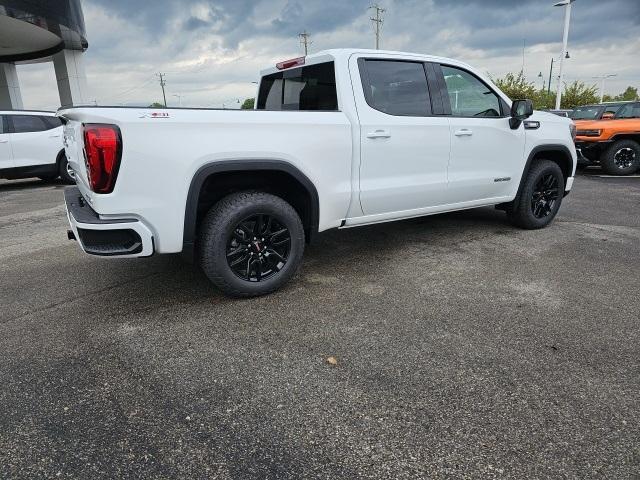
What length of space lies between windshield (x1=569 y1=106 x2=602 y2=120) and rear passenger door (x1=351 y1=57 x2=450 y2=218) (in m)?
9.01

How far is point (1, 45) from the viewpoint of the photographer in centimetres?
2342

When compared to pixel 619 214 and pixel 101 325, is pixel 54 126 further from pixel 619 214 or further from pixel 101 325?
pixel 619 214

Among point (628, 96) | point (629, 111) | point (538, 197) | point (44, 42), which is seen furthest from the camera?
point (628, 96)

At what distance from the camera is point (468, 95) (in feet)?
14.9

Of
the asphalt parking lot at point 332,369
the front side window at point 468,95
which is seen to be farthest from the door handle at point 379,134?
the asphalt parking lot at point 332,369

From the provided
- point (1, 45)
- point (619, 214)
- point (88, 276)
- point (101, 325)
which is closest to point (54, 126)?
point (88, 276)

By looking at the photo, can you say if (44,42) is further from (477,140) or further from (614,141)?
(477,140)

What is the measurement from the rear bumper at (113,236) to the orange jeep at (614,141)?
9.81m

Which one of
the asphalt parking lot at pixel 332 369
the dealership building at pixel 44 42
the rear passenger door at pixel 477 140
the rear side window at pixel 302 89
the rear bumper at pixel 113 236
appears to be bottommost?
the asphalt parking lot at pixel 332 369

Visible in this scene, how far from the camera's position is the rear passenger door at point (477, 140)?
439 centimetres

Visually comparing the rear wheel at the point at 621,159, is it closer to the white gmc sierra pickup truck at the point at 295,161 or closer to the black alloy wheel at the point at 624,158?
the black alloy wheel at the point at 624,158

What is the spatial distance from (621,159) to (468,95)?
26.0 feet

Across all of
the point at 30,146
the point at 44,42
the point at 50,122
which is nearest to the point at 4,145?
the point at 30,146

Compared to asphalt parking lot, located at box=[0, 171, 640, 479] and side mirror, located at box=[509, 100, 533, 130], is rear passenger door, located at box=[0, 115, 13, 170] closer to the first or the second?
asphalt parking lot, located at box=[0, 171, 640, 479]
